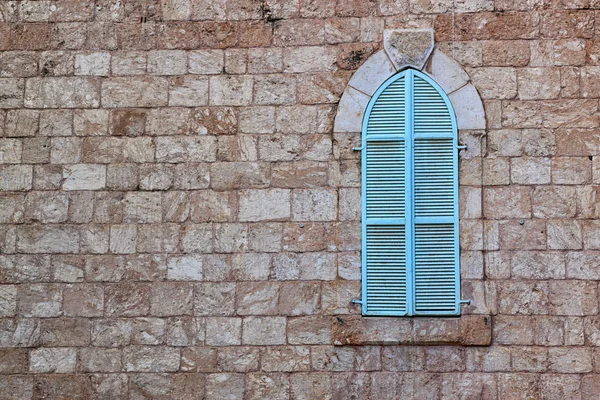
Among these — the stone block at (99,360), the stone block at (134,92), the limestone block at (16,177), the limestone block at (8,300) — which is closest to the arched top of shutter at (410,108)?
the stone block at (134,92)

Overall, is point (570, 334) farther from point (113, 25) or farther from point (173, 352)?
point (113, 25)

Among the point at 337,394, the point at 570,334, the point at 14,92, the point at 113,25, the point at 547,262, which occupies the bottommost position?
the point at 337,394

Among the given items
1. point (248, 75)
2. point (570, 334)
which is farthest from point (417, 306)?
point (248, 75)

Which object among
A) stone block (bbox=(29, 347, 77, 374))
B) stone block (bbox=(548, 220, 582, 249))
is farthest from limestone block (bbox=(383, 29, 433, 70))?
stone block (bbox=(29, 347, 77, 374))

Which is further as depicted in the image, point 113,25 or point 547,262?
point 113,25

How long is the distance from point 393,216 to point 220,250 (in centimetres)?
124

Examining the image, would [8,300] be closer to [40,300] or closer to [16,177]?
[40,300]

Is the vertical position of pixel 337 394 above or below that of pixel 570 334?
below

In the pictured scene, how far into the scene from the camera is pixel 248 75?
6512mm

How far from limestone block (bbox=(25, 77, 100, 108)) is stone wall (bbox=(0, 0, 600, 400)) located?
1 cm

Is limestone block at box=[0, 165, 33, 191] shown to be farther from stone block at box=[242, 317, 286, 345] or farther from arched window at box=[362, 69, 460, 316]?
arched window at box=[362, 69, 460, 316]

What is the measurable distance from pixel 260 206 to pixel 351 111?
938 millimetres

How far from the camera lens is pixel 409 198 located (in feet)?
20.5

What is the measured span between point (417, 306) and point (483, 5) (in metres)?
2.21
